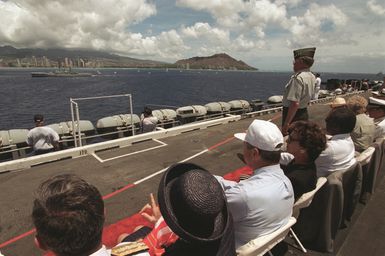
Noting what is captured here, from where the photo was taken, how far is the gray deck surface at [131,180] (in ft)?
16.2

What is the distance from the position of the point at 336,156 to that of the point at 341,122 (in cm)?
59

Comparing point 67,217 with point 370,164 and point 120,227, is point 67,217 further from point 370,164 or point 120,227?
point 370,164

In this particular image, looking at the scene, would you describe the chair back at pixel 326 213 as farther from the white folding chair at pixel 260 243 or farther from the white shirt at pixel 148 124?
the white shirt at pixel 148 124

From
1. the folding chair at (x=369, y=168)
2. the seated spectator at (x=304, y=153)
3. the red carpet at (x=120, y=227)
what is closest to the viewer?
Result: the seated spectator at (x=304, y=153)

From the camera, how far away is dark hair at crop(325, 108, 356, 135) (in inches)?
177

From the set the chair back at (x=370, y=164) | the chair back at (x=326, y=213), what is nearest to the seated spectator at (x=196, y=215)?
the chair back at (x=326, y=213)

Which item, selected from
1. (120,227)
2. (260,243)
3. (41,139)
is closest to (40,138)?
(41,139)

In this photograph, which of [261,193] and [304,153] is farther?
[304,153]

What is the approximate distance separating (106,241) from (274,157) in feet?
11.2

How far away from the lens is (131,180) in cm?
771

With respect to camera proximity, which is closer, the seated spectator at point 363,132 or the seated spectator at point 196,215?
the seated spectator at point 196,215

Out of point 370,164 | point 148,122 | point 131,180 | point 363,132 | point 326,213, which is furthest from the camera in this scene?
point 148,122

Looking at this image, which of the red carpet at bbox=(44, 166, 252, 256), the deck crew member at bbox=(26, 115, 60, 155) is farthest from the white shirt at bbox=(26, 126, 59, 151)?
the red carpet at bbox=(44, 166, 252, 256)

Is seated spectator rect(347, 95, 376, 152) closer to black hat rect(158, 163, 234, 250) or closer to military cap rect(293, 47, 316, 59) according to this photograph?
military cap rect(293, 47, 316, 59)
